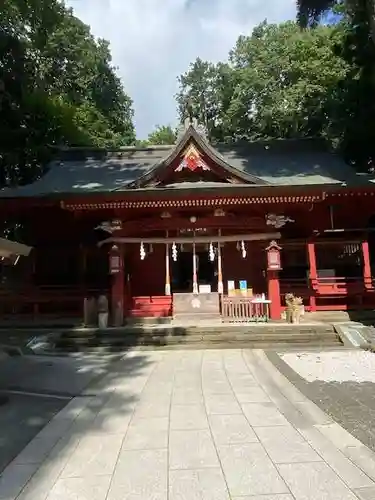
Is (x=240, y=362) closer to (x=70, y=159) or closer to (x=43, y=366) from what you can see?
(x=43, y=366)

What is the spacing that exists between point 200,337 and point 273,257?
11.8 ft

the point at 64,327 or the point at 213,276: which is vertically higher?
the point at 213,276

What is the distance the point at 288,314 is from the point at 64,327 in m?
6.60

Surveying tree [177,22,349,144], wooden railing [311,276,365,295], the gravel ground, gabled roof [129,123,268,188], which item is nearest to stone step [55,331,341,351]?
the gravel ground

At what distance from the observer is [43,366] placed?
8.73 meters

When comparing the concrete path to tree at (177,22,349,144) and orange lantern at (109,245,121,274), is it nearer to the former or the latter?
orange lantern at (109,245,121,274)

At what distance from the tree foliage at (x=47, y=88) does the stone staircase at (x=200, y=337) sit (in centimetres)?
1108

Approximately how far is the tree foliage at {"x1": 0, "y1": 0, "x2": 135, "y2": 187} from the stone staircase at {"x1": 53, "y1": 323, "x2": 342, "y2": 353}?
1108cm

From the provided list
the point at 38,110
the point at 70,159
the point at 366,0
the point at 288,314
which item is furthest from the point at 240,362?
the point at 38,110

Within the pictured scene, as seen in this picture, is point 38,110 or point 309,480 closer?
point 309,480

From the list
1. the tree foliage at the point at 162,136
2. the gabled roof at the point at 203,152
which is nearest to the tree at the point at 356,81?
the gabled roof at the point at 203,152

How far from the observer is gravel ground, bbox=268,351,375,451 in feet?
16.6

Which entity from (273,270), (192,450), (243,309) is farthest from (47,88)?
(192,450)

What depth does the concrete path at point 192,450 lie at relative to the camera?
3.39 meters
